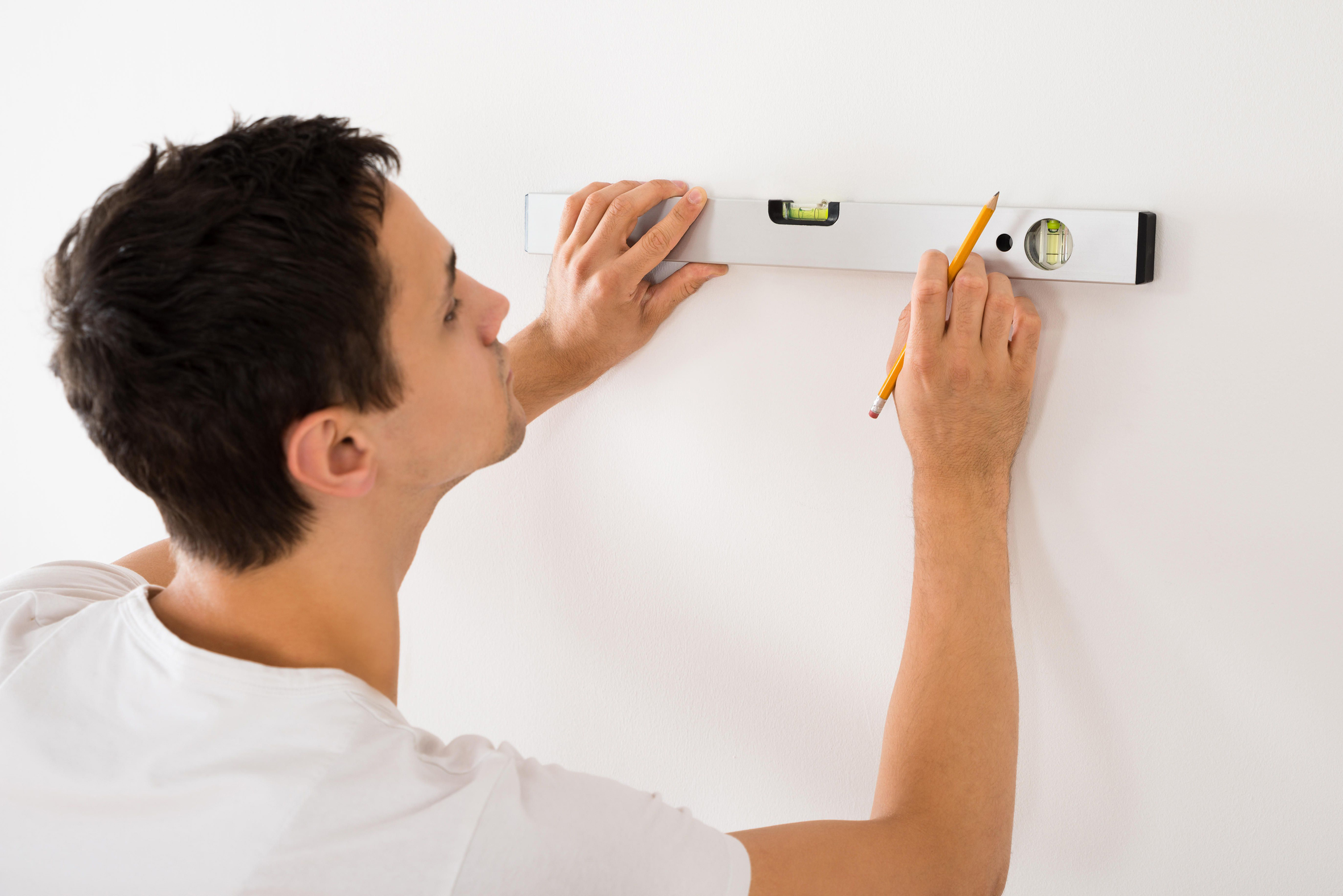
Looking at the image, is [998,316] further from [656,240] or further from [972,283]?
[656,240]

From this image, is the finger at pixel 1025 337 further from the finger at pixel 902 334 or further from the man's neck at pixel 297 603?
the man's neck at pixel 297 603

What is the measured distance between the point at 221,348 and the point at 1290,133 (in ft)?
2.18

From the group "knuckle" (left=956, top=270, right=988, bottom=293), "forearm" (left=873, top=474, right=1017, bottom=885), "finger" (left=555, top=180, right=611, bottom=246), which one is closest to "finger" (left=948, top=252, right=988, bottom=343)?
"knuckle" (left=956, top=270, right=988, bottom=293)

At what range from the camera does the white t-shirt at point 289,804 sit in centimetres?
60

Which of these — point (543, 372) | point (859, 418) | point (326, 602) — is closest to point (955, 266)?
point (859, 418)

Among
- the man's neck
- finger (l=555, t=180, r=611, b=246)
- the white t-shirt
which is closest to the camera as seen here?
the white t-shirt

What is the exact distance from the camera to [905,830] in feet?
2.15

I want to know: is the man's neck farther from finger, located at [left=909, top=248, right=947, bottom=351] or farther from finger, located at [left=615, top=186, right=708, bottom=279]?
finger, located at [left=909, top=248, right=947, bottom=351]

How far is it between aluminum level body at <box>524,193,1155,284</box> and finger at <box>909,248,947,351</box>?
0.03 metres

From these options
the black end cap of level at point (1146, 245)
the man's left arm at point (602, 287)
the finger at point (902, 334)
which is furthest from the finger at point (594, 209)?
the black end cap of level at point (1146, 245)

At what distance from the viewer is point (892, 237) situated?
713 mm

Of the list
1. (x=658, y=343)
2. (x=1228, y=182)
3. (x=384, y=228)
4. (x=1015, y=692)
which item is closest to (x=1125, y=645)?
(x=1015, y=692)

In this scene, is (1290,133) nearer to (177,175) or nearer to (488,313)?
(488,313)

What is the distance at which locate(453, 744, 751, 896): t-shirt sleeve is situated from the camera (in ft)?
1.99
